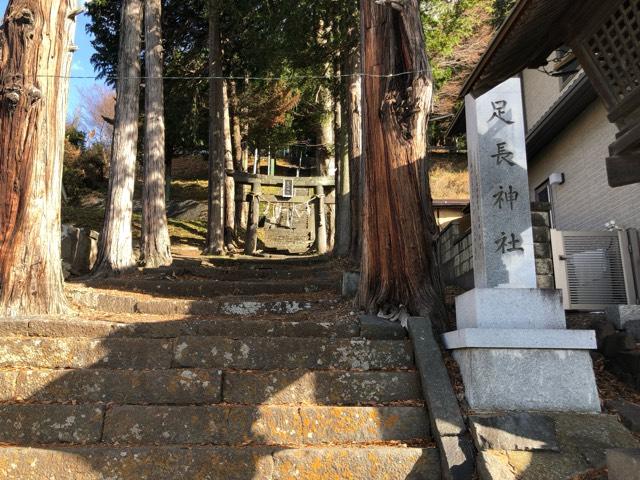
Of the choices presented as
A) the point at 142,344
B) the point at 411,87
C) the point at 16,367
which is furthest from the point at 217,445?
the point at 411,87

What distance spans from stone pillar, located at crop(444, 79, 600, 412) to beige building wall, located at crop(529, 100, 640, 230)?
14.7ft

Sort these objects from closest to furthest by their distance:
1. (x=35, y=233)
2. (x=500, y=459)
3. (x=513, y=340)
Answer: (x=500, y=459), (x=513, y=340), (x=35, y=233)

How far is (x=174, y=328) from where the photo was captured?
537cm

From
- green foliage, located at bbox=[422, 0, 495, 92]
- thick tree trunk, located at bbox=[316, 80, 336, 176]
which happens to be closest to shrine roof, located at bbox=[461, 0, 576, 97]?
green foliage, located at bbox=[422, 0, 495, 92]

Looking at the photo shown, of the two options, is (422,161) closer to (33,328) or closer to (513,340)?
(513,340)

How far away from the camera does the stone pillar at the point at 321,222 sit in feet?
54.1

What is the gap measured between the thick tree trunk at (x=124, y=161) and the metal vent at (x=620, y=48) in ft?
27.5

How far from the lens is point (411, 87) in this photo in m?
6.11

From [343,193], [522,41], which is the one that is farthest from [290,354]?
[343,193]

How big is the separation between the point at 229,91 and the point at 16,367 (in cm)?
1663

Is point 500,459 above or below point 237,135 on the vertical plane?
below

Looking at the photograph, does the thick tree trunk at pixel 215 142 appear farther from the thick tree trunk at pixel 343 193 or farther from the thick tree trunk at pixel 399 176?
the thick tree trunk at pixel 399 176

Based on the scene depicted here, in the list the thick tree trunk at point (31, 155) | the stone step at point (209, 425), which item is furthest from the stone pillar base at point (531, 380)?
the thick tree trunk at point (31, 155)

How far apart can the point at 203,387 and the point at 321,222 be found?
486 inches
